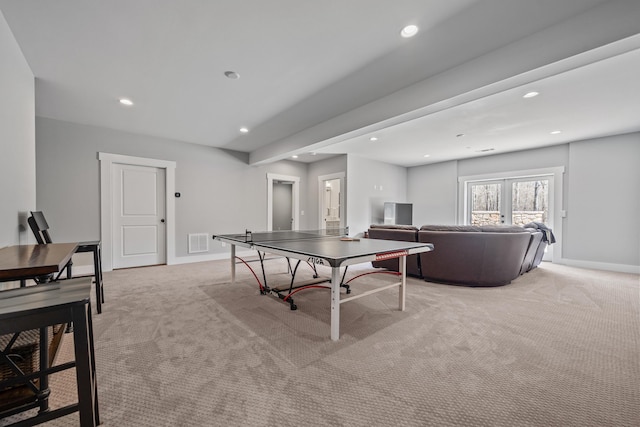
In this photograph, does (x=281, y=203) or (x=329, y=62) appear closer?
(x=329, y=62)

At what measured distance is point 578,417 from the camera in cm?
128

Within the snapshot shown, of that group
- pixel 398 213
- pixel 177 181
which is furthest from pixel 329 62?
pixel 398 213

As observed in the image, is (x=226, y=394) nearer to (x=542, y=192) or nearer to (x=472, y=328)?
(x=472, y=328)

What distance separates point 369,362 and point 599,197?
623cm

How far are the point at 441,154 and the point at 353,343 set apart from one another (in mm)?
5927

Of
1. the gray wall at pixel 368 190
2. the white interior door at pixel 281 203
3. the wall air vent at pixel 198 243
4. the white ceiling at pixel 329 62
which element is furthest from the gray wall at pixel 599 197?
the wall air vent at pixel 198 243

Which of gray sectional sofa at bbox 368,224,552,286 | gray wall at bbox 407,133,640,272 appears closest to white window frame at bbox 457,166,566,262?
gray wall at bbox 407,133,640,272

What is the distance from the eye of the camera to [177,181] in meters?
5.32

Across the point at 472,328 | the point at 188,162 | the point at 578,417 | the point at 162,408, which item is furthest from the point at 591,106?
the point at 188,162

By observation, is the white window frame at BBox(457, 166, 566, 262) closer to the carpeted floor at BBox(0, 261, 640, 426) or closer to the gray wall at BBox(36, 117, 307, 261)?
the carpeted floor at BBox(0, 261, 640, 426)

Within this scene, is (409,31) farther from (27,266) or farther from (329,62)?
(27,266)

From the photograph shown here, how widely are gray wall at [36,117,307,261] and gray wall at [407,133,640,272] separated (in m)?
6.02

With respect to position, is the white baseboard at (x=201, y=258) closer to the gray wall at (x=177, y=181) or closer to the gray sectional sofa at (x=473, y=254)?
the gray wall at (x=177, y=181)

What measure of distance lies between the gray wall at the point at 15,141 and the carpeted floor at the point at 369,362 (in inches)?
43.4
